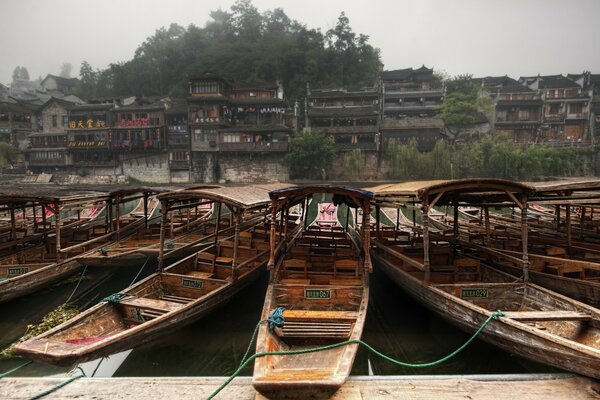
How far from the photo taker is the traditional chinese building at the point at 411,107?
1629 inches

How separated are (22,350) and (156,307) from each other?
2055mm

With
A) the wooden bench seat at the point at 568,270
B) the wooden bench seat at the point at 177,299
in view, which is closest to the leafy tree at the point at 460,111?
the wooden bench seat at the point at 568,270

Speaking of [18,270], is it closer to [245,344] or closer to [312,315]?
[245,344]

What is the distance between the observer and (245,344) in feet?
23.5

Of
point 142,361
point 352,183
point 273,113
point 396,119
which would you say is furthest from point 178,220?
point 396,119

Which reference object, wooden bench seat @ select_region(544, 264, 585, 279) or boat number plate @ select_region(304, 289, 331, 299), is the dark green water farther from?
wooden bench seat @ select_region(544, 264, 585, 279)

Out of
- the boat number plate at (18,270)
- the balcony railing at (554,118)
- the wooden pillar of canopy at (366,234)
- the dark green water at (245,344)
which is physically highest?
the balcony railing at (554,118)

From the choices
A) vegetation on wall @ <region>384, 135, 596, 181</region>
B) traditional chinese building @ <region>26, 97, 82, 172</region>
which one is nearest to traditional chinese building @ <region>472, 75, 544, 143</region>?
vegetation on wall @ <region>384, 135, 596, 181</region>

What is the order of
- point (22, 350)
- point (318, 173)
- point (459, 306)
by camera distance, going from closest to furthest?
point (22, 350) → point (459, 306) → point (318, 173)

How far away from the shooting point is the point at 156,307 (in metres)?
6.38

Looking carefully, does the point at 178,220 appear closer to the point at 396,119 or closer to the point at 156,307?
the point at 156,307

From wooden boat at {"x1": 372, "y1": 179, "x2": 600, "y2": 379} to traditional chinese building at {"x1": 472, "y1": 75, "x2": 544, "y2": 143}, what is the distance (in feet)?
138

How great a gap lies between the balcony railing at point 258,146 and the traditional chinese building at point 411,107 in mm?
12409

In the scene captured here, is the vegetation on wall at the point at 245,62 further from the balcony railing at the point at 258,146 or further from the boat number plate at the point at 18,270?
the boat number plate at the point at 18,270
